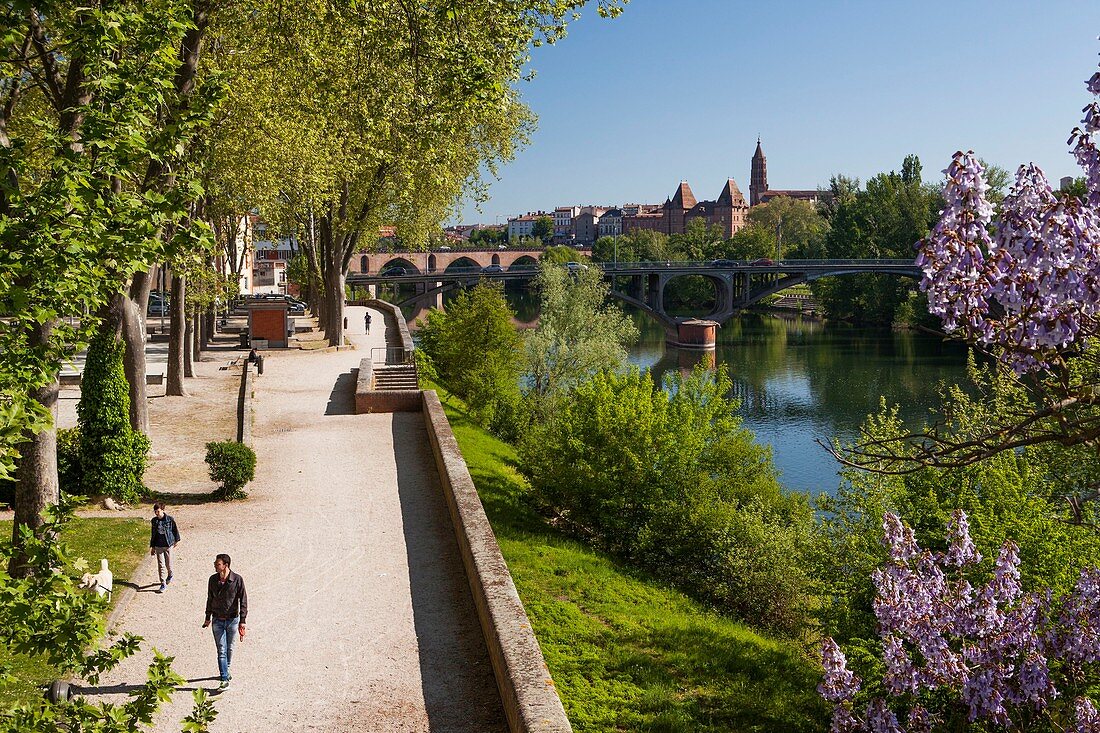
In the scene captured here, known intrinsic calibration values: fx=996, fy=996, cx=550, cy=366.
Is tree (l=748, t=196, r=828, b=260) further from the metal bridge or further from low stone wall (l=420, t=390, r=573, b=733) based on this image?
low stone wall (l=420, t=390, r=573, b=733)

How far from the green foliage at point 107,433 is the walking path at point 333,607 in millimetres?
982

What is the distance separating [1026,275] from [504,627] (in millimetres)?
5683

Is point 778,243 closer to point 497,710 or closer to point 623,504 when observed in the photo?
point 623,504

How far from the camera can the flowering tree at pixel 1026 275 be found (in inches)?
239

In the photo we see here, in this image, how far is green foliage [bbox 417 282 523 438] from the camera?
2939cm

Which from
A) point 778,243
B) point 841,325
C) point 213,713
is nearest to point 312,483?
point 213,713

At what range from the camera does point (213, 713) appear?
17.8ft

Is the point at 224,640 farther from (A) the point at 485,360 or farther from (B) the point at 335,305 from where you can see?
(B) the point at 335,305

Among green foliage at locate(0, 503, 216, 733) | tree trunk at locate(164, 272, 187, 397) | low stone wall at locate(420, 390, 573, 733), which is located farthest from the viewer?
tree trunk at locate(164, 272, 187, 397)

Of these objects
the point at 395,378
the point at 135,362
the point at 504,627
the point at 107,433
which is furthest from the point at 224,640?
the point at 395,378

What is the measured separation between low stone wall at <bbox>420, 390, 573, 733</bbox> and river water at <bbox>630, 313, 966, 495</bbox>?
11838mm

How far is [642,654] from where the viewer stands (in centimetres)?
1319

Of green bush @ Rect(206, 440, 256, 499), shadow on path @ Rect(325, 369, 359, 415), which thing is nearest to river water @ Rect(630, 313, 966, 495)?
shadow on path @ Rect(325, 369, 359, 415)

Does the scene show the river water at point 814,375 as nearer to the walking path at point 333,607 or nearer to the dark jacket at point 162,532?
the walking path at point 333,607
